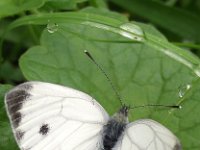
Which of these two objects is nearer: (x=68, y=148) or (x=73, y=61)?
(x=68, y=148)

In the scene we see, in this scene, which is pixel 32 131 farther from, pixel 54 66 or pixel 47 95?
pixel 54 66

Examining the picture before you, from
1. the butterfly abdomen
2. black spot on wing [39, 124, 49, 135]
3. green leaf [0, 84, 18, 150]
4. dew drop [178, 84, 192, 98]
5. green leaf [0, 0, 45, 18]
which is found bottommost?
green leaf [0, 84, 18, 150]

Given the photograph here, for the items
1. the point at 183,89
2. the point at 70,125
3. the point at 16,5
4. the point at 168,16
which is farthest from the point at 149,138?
the point at 168,16

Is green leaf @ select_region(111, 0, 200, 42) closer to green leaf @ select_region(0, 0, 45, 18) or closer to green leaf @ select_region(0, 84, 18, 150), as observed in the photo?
green leaf @ select_region(0, 0, 45, 18)

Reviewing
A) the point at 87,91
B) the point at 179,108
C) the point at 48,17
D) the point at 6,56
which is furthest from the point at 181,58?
the point at 6,56

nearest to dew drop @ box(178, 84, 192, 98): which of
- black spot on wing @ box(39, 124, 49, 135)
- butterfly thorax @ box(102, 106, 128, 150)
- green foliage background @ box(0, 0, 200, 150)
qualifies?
green foliage background @ box(0, 0, 200, 150)
